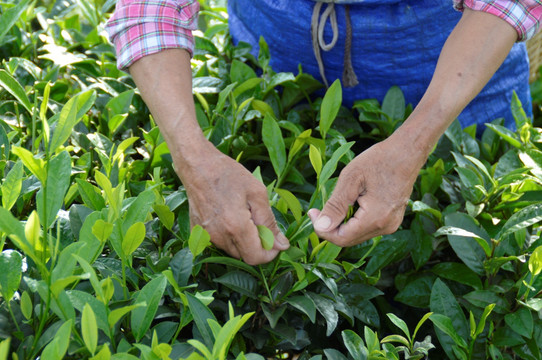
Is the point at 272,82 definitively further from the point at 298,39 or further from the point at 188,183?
the point at 188,183

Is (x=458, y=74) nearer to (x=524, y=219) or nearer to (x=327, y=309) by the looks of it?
(x=524, y=219)

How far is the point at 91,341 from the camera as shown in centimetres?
82

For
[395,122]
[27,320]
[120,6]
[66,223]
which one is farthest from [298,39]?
[27,320]

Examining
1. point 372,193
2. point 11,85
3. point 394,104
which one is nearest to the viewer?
point 372,193

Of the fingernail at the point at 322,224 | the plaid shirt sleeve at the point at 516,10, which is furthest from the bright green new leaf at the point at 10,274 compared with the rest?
the plaid shirt sleeve at the point at 516,10

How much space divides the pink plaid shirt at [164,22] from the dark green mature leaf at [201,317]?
54 centimetres

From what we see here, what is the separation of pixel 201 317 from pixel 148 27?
609 millimetres

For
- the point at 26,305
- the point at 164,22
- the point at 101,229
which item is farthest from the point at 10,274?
the point at 164,22

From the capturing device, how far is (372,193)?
1133mm

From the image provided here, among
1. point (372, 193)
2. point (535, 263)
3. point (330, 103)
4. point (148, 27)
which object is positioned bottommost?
point (535, 263)

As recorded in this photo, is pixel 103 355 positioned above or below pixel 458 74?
below

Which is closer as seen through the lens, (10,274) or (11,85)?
(10,274)

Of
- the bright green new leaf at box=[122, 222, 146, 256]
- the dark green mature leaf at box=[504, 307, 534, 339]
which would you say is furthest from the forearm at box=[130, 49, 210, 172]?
the dark green mature leaf at box=[504, 307, 534, 339]

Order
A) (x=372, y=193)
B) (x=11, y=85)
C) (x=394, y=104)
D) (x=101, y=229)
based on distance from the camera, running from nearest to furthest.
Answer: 1. (x=101, y=229)
2. (x=372, y=193)
3. (x=11, y=85)
4. (x=394, y=104)
